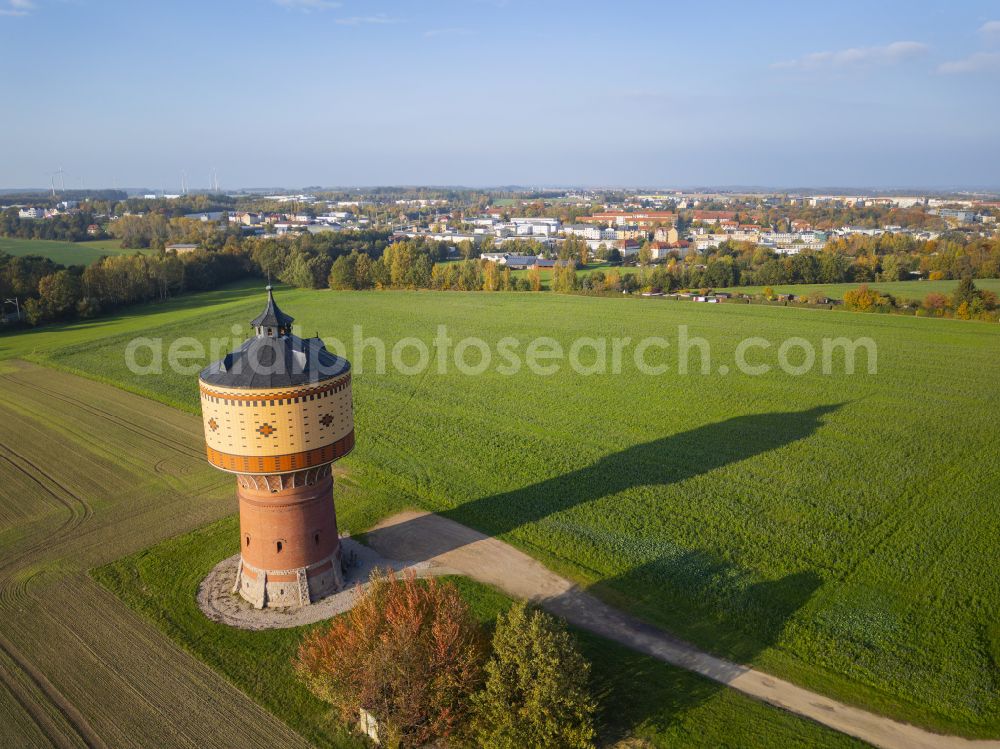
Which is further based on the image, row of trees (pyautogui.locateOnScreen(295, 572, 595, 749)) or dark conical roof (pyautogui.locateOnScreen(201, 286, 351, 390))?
dark conical roof (pyautogui.locateOnScreen(201, 286, 351, 390))

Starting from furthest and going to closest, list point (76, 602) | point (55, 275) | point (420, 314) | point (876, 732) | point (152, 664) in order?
point (420, 314) → point (55, 275) → point (76, 602) → point (152, 664) → point (876, 732)

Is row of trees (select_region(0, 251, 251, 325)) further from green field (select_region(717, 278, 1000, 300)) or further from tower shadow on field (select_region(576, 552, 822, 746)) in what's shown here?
green field (select_region(717, 278, 1000, 300))

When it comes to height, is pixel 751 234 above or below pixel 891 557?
above

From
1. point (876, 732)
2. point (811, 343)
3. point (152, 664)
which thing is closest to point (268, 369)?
point (152, 664)

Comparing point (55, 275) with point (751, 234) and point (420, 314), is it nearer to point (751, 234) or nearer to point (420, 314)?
point (420, 314)

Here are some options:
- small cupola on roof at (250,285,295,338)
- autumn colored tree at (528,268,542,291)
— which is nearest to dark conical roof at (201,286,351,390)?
small cupola on roof at (250,285,295,338)

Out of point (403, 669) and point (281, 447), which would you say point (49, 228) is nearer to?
point (281, 447)

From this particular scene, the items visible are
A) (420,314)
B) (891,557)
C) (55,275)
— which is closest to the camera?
(891,557)

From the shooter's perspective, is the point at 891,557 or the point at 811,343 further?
the point at 811,343
